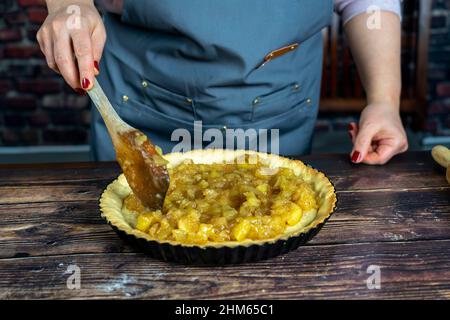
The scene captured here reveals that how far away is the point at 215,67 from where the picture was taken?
1.69 metres

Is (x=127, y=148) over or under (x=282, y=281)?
over

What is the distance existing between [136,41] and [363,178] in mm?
770

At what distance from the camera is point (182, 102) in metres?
1.76

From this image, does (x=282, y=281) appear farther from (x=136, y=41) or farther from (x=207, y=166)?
(x=136, y=41)

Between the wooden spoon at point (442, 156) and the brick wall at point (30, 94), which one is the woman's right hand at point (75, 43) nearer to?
the wooden spoon at point (442, 156)

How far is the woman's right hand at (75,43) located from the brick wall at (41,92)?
195 centimetres

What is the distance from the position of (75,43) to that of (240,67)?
52 cm

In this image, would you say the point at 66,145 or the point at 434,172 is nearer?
the point at 434,172

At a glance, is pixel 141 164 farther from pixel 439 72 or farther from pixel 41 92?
pixel 439 72

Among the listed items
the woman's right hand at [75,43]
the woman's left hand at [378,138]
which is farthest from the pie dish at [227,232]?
the woman's left hand at [378,138]

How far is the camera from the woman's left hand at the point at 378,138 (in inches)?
66.2

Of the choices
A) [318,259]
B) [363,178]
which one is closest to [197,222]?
[318,259]

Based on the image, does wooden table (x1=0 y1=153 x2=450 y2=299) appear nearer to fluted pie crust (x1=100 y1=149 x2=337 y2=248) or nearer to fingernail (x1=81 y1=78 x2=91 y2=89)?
fluted pie crust (x1=100 y1=149 x2=337 y2=248)
